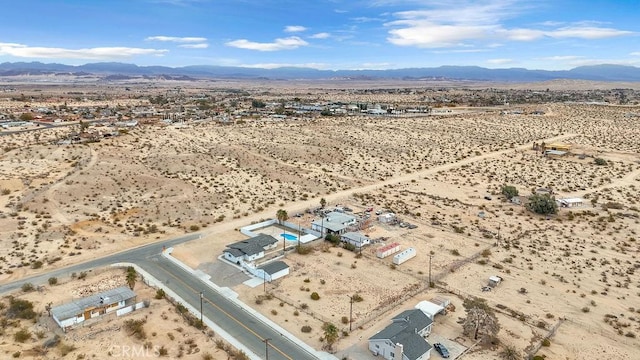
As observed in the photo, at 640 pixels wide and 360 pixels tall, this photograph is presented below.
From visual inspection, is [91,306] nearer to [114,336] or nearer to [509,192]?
[114,336]

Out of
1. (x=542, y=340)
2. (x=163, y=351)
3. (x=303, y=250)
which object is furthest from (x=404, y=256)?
(x=163, y=351)

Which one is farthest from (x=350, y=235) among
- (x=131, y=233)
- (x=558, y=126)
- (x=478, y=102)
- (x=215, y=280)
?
(x=478, y=102)

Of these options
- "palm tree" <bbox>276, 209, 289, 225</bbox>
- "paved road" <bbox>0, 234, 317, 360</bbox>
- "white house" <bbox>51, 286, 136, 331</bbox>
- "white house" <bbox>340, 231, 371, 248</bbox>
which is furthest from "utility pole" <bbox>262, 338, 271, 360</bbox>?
"palm tree" <bbox>276, 209, 289, 225</bbox>

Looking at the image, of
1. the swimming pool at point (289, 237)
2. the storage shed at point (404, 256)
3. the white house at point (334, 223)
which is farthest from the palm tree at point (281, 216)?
the storage shed at point (404, 256)

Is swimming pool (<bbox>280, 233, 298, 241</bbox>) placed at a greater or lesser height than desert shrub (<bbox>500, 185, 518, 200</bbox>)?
lesser

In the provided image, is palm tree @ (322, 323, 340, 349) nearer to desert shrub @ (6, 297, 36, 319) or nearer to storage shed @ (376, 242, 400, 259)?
storage shed @ (376, 242, 400, 259)

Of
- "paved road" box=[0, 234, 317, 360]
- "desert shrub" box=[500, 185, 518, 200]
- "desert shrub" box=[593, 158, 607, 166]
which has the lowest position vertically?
"paved road" box=[0, 234, 317, 360]

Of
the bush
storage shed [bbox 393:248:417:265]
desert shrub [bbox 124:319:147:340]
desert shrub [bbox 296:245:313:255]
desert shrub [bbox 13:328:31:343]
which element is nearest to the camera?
desert shrub [bbox 13:328:31:343]

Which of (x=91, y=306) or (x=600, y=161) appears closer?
(x=91, y=306)
